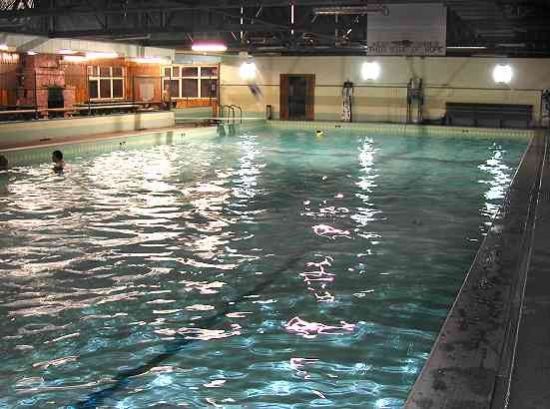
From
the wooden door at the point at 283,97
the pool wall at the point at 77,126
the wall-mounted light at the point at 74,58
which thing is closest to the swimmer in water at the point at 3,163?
the pool wall at the point at 77,126

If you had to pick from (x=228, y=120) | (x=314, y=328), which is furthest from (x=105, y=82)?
(x=314, y=328)

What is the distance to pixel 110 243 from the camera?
784 cm

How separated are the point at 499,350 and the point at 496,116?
24.2 m

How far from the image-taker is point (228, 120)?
27750 mm

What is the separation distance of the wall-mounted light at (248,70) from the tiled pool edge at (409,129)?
3287 mm

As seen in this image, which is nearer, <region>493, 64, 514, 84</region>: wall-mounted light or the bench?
the bench

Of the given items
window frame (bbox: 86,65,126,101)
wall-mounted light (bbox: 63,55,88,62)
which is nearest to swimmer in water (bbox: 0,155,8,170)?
wall-mounted light (bbox: 63,55,88,62)

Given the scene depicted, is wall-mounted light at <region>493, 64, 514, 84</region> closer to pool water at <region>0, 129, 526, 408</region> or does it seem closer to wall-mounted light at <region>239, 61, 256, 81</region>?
wall-mounted light at <region>239, 61, 256, 81</region>

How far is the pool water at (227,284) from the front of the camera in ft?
14.1

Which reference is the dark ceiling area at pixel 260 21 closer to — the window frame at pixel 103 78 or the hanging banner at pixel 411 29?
the hanging banner at pixel 411 29

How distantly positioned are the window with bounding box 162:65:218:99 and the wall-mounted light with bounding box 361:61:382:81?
6.89 m

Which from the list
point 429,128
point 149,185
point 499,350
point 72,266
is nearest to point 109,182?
point 149,185

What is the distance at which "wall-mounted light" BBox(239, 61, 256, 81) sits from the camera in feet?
99.8

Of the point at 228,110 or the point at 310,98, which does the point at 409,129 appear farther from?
the point at 228,110
